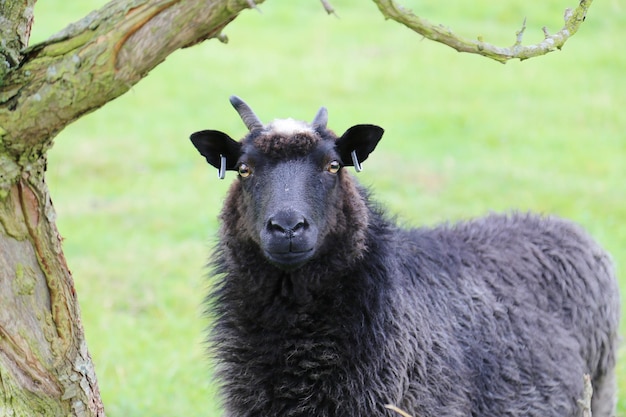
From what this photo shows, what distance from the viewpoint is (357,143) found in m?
5.61

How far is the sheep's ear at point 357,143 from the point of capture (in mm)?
5535

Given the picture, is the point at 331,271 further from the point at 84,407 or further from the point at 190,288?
the point at 190,288

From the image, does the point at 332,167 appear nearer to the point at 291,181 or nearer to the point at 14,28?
the point at 291,181

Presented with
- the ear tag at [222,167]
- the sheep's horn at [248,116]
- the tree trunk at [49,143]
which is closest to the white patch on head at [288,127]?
the sheep's horn at [248,116]

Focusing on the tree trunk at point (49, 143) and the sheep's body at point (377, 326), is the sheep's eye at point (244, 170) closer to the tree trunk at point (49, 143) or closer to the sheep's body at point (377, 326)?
the sheep's body at point (377, 326)

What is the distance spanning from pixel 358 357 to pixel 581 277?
2.56 metres

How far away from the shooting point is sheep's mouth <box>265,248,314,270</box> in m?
5.05

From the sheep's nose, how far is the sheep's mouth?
132 millimetres

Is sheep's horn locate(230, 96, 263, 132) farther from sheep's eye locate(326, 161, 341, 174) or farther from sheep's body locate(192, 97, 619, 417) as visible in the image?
sheep's eye locate(326, 161, 341, 174)

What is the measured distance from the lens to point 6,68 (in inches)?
152

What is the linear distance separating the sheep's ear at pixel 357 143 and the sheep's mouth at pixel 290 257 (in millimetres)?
730

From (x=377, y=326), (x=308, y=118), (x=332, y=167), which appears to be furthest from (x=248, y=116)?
(x=308, y=118)

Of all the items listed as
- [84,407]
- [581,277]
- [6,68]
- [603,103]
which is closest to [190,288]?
[581,277]

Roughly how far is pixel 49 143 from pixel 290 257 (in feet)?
5.36
